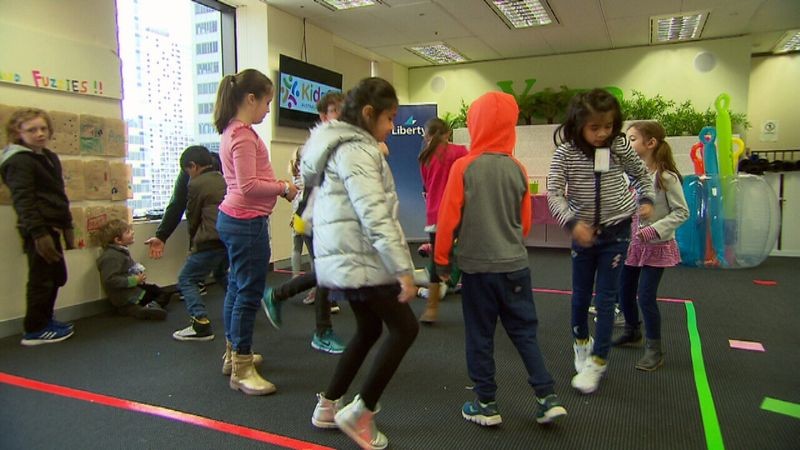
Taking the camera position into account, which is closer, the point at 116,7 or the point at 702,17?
the point at 116,7

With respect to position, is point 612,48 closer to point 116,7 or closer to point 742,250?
point 742,250

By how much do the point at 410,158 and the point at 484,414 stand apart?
226 inches

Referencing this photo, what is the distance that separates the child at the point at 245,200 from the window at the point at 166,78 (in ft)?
7.59

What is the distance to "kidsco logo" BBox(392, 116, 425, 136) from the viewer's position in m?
7.50

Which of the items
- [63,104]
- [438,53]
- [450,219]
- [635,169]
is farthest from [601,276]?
[438,53]

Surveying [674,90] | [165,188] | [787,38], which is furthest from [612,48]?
[165,188]

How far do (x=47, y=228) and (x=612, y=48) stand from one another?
24.0 ft

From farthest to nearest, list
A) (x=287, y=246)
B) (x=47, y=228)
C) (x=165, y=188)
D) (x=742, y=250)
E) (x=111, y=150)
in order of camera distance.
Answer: (x=287, y=246)
(x=742, y=250)
(x=165, y=188)
(x=111, y=150)
(x=47, y=228)

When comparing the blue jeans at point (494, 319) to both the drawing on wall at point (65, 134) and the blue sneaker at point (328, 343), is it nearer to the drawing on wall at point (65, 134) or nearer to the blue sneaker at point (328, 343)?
the blue sneaker at point (328, 343)

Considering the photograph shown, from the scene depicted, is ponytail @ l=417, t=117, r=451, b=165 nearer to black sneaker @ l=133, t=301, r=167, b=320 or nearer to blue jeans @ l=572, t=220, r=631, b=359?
blue jeans @ l=572, t=220, r=631, b=359

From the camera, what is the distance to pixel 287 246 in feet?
19.3

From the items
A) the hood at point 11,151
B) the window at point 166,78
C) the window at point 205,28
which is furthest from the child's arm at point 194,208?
the window at point 205,28

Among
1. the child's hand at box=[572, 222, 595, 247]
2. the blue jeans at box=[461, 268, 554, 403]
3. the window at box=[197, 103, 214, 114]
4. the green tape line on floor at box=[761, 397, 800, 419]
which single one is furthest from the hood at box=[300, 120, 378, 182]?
the window at box=[197, 103, 214, 114]

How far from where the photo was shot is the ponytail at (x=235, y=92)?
7.57ft
